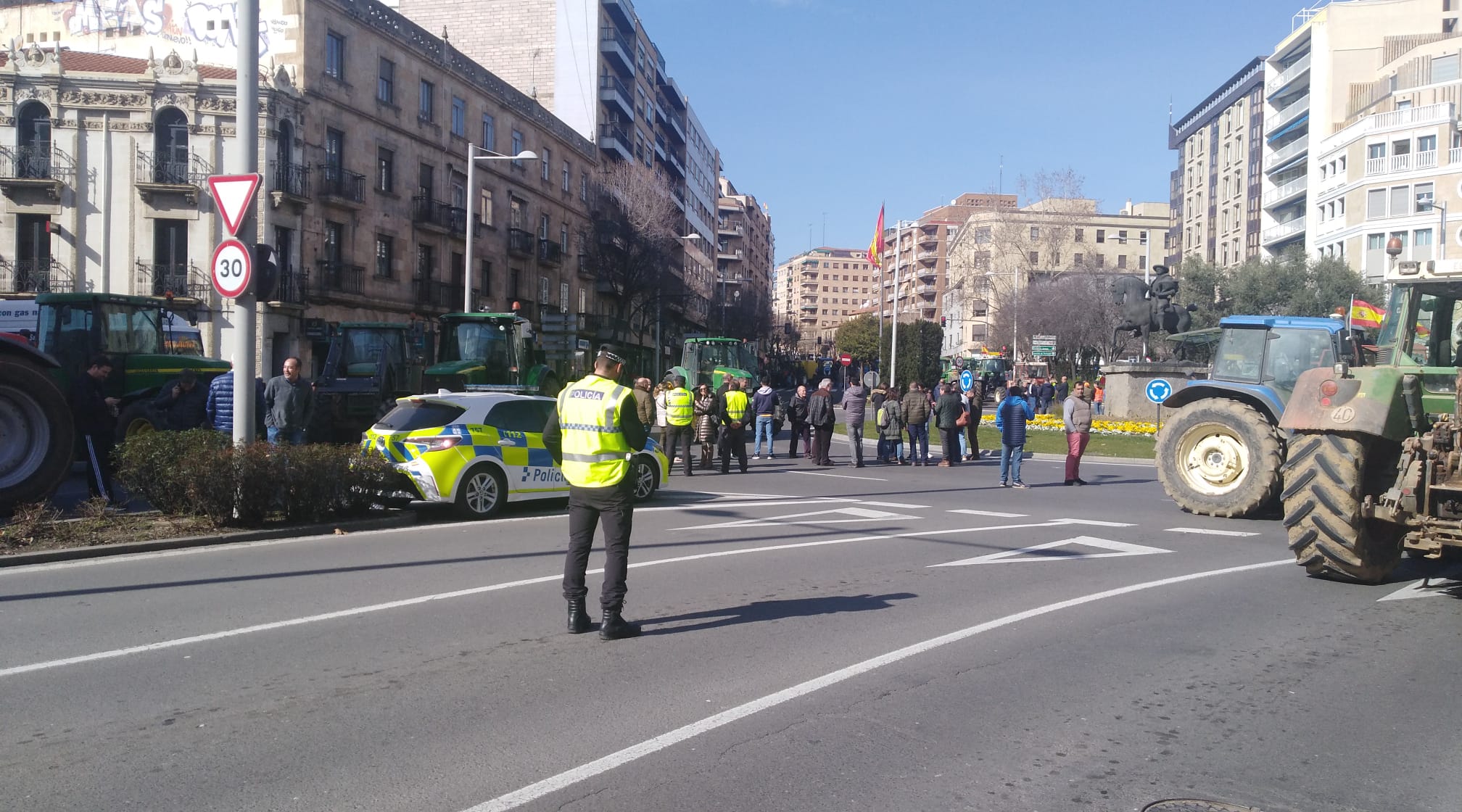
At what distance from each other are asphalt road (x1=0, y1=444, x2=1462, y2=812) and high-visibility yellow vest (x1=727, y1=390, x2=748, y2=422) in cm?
901

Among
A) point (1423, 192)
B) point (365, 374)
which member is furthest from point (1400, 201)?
point (365, 374)

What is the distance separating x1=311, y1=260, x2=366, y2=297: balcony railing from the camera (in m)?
33.2

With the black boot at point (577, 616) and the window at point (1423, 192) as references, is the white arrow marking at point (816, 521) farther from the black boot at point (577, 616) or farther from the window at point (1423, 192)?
the window at point (1423, 192)

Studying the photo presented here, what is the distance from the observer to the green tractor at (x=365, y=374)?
1870 cm

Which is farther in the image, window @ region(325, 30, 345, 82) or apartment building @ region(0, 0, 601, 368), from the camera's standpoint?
window @ region(325, 30, 345, 82)

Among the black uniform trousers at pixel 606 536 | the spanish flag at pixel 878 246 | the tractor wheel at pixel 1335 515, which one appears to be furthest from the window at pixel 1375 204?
the black uniform trousers at pixel 606 536

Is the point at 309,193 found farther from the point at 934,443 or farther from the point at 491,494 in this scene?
the point at 491,494

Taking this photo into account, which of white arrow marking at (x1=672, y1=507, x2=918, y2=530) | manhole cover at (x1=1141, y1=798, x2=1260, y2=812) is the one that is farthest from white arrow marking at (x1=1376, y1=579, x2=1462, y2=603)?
white arrow marking at (x1=672, y1=507, x2=918, y2=530)

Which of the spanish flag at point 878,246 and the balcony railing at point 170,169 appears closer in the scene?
the balcony railing at point 170,169

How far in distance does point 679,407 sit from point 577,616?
1179 centimetres

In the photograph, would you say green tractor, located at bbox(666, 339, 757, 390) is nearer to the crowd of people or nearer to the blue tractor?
the crowd of people

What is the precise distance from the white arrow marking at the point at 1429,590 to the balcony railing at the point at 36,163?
3289 cm

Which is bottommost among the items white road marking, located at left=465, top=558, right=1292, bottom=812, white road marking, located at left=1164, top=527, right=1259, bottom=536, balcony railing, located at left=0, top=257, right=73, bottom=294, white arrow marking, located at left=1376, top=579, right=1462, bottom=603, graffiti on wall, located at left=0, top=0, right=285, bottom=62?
white road marking, located at left=465, top=558, right=1292, bottom=812

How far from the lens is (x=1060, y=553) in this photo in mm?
10742
